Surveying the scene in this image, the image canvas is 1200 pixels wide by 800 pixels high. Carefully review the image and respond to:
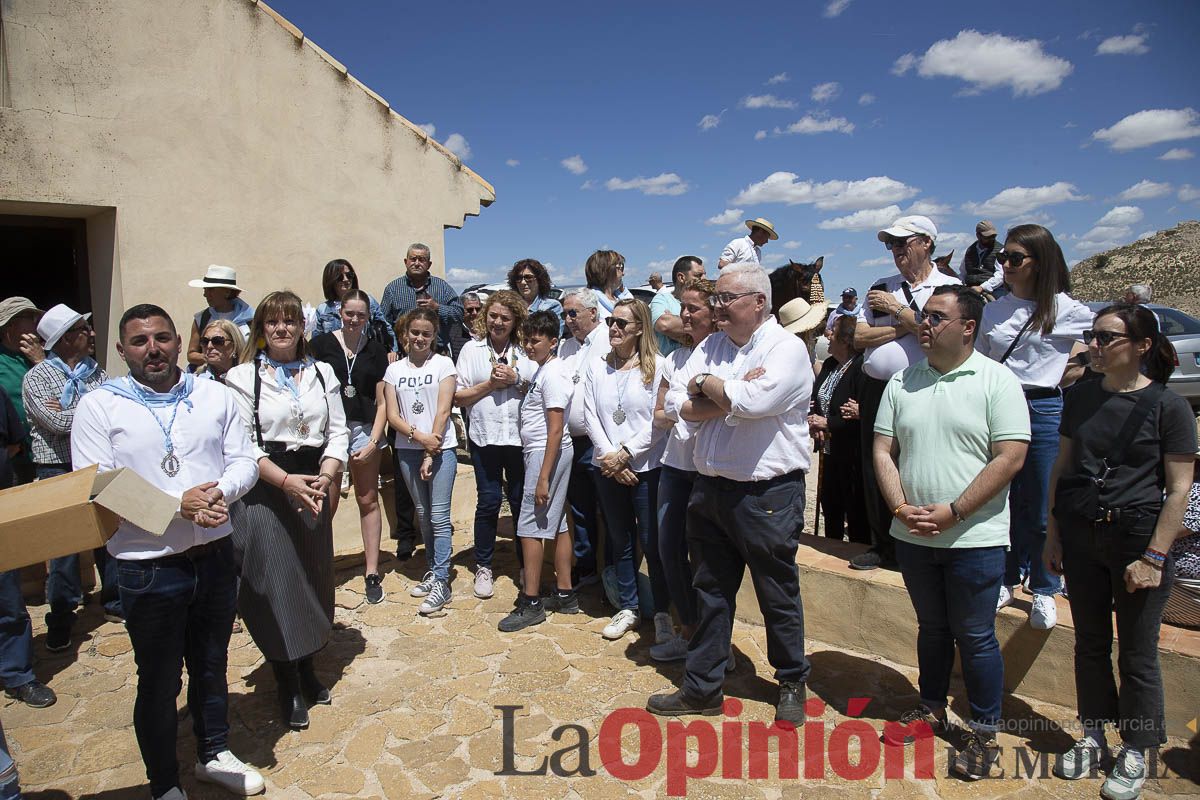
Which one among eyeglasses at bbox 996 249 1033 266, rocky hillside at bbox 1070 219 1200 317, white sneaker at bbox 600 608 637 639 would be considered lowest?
white sneaker at bbox 600 608 637 639

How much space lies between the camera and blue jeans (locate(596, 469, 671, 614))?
449 cm

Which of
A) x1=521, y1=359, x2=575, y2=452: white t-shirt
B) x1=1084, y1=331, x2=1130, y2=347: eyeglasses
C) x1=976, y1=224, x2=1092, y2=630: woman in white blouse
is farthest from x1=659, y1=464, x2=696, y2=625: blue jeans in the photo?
x1=1084, y1=331, x2=1130, y2=347: eyeglasses

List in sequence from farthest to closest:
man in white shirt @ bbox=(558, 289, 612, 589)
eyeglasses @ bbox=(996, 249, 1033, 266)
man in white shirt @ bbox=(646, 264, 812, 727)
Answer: man in white shirt @ bbox=(558, 289, 612, 589)
eyeglasses @ bbox=(996, 249, 1033, 266)
man in white shirt @ bbox=(646, 264, 812, 727)

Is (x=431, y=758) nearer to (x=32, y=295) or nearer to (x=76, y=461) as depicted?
(x=76, y=461)

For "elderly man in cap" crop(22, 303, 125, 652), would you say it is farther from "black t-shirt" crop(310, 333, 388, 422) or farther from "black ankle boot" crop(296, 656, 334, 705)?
"black ankle boot" crop(296, 656, 334, 705)

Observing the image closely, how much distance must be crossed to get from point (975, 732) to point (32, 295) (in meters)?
10.1

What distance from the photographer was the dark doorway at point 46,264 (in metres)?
7.03

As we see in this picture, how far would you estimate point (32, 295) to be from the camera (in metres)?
8.37

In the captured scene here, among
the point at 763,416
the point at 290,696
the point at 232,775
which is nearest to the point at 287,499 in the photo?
the point at 290,696

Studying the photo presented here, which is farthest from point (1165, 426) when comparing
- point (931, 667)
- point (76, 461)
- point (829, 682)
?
point (76, 461)

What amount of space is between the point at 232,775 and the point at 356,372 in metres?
3.03

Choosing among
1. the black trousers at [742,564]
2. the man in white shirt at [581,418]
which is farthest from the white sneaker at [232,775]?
the man in white shirt at [581,418]

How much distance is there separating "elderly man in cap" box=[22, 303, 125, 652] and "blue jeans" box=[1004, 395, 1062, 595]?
5.56 m

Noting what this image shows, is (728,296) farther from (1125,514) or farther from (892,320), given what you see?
(1125,514)
